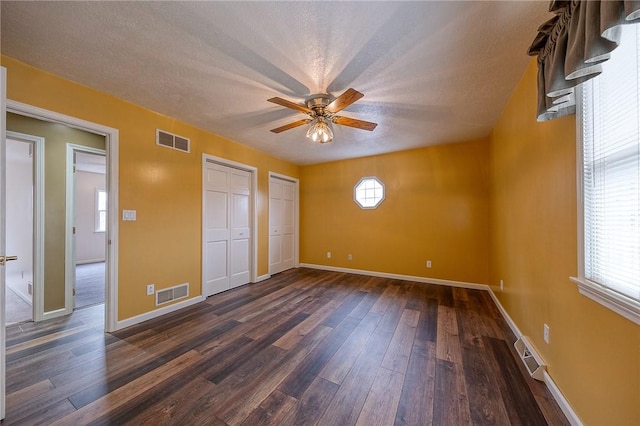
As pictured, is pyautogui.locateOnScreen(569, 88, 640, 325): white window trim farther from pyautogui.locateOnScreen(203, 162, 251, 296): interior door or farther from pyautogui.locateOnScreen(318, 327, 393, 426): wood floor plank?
pyautogui.locateOnScreen(203, 162, 251, 296): interior door

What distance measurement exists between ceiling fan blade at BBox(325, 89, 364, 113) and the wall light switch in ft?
7.82

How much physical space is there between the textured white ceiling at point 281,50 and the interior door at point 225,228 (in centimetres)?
117

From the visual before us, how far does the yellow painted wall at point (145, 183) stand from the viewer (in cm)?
197

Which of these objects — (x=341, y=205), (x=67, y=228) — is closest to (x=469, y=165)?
(x=341, y=205)

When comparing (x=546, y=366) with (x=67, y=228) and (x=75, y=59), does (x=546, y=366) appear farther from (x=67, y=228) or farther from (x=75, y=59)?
(x=67, y=228)

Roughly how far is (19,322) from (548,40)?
5222mm

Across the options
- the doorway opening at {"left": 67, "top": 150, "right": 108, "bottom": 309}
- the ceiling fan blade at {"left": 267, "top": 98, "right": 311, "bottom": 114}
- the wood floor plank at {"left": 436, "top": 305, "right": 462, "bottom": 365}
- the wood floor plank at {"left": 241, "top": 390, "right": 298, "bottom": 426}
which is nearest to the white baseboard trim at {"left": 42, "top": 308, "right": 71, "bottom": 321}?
the doorway opening at {"left": 67, "top": 150, "right": 108, "bottom": 309}

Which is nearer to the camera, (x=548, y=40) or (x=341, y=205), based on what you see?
(x=548, y=40)

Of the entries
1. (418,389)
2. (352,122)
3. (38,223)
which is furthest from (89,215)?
(418,389)

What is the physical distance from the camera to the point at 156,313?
2625mm

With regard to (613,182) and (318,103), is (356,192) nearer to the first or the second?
(318,103)

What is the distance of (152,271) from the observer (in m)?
2.62

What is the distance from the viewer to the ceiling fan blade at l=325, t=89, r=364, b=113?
1759 millimetres

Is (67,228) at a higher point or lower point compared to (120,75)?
lower
